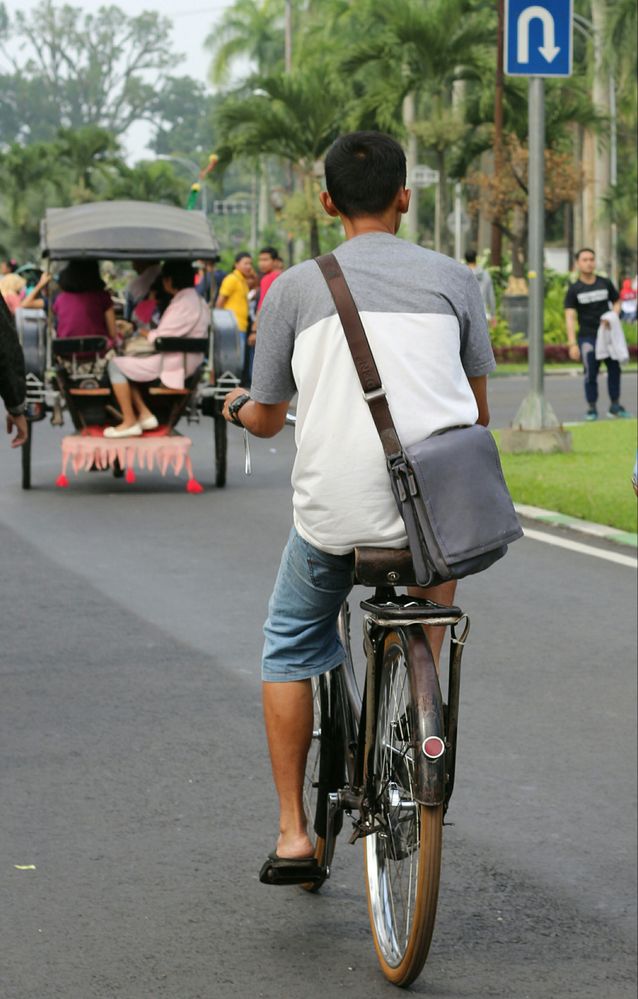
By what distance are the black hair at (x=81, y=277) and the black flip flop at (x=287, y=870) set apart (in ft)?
36.4

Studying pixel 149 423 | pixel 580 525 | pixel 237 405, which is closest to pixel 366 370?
pixel 237 405

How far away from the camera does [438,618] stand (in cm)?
427

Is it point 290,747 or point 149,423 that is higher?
point 149,423

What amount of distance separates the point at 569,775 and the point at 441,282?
2.86m

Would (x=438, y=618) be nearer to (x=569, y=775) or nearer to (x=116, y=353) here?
(x=569, y=775)

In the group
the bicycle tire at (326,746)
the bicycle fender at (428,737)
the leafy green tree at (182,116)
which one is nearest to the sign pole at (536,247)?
the bicycle tire at (326,746)

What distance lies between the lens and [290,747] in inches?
183

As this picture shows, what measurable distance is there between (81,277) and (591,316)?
8.30m

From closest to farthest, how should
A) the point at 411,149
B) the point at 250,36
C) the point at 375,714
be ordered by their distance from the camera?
the point at 375,714 < the point at 411,149 < the point at 250,36

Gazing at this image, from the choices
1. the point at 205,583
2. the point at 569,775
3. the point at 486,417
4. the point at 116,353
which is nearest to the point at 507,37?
the point at 116,353

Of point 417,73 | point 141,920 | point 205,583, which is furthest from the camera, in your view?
point 417,73

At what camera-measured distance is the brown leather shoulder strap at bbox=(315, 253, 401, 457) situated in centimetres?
417

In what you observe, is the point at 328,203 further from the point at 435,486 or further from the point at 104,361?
the point at 104,361

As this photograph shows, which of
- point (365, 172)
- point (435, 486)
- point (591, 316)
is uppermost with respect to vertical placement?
point (365, 172)
